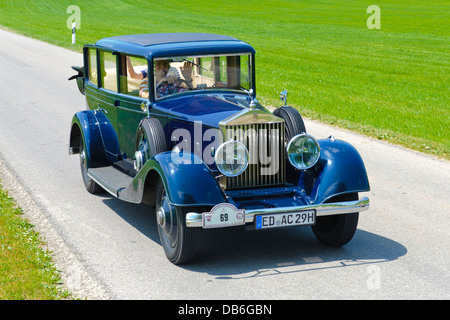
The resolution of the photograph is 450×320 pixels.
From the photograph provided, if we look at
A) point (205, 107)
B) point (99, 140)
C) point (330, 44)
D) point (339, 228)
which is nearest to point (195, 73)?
point (205, 107)

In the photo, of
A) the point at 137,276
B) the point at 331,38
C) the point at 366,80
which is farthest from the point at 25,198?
the point at 331,38

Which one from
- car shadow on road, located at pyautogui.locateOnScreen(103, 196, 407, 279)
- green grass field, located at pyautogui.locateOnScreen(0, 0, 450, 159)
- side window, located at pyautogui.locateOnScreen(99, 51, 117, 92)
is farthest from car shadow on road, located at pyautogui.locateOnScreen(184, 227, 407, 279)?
green grass field, located at pyautogui.locateOnScreen(0, 0, 450, 159)

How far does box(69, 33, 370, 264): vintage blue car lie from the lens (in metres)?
5.53

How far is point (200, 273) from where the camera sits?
18.0 ft

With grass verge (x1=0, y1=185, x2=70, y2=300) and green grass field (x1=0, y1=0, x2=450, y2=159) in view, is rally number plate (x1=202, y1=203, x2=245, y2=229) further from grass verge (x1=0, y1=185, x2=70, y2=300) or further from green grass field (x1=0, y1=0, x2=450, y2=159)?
green grass field (x1=0, y1=0, x2=450, y2=159)

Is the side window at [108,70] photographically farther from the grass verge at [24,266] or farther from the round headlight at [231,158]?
the round headlight at [231,158]

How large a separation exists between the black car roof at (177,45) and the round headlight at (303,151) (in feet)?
5.44

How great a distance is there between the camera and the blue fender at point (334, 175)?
5.82m

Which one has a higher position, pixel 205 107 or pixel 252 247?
pixel 205 107

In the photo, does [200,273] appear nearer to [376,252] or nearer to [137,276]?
[137,276]

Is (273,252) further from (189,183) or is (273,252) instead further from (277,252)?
(189,183)

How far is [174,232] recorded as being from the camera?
5.68m

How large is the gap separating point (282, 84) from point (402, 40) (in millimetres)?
15610

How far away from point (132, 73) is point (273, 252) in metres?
2.74
